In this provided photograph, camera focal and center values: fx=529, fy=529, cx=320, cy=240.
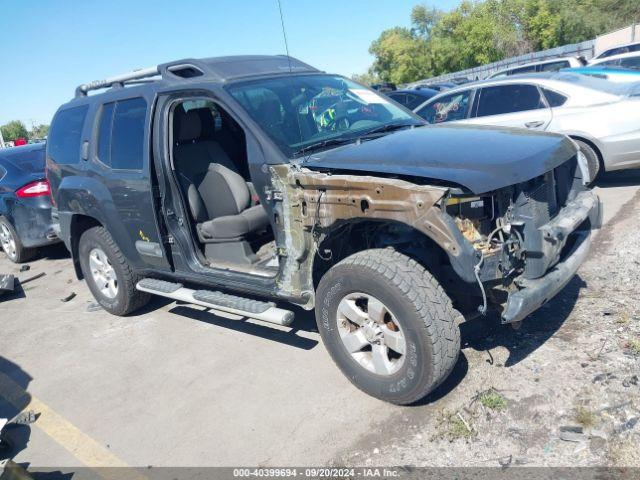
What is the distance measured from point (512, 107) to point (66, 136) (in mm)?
5716

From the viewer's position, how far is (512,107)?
742 cm

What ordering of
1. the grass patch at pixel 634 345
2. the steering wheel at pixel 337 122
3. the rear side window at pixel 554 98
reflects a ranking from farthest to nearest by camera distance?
the rear side window at pixel 554 98
the steering wheel at pixel 337 122
the grass patch at pixel 634 345

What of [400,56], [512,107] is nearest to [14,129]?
[400,56]

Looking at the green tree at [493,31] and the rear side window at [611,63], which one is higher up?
Answer: the green tree at [493,31]

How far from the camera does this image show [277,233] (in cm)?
362

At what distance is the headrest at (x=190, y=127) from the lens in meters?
4.65

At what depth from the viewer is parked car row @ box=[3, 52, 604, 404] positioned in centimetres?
293

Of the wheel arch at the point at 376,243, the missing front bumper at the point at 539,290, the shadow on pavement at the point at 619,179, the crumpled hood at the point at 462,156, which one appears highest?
the crumpled hood at the point at 462,156

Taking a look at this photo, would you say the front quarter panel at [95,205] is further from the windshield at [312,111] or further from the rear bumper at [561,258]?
the rear bumper at [561,258]

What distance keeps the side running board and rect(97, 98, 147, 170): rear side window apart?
1056 millimetres

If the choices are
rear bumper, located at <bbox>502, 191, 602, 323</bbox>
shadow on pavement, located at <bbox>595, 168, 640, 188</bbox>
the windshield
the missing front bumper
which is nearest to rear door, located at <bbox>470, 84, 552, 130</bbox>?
shadow on pavement, located at <bbox>595, 168, 640, 188</bbox>

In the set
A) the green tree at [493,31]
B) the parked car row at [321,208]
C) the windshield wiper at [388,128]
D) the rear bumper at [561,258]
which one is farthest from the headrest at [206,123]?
the green tree at [493,31]

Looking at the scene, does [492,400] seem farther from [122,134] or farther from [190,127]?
[122,134]

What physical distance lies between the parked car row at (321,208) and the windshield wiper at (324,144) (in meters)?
A: 0.01
